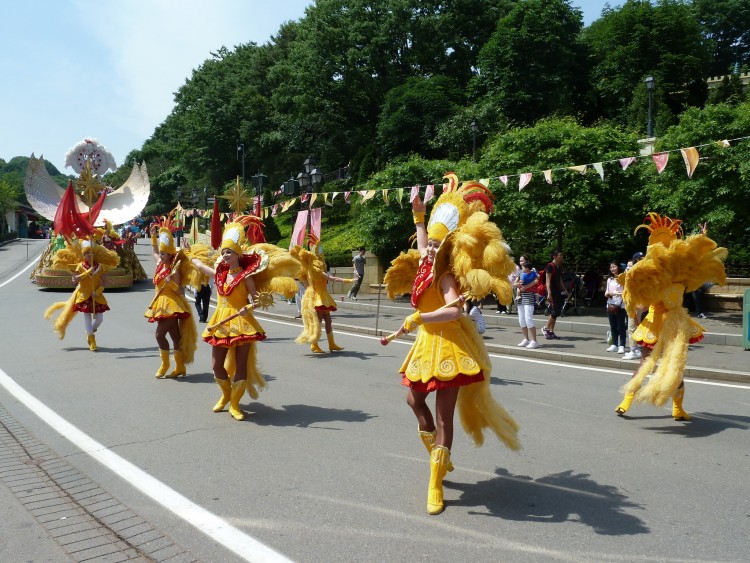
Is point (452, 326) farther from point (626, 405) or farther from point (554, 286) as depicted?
point (554, 286)

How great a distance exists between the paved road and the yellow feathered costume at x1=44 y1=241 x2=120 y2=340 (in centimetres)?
300

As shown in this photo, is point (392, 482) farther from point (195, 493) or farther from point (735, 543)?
point (735, 543)

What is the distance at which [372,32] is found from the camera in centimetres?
4828

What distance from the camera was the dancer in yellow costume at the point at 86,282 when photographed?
12.5 meters

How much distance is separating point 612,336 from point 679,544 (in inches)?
355

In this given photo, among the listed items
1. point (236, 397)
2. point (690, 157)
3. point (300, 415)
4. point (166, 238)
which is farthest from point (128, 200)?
point (690, 157)

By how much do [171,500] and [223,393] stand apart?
8.88ft

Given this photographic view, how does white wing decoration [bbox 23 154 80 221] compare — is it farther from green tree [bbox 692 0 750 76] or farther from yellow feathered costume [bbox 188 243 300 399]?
green tree [bbox 692 0 750 76]

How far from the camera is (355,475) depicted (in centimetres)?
536

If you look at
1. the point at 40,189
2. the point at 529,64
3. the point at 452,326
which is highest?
the point at 529,64

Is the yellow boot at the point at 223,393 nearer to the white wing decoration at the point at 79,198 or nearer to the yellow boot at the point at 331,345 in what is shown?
the yellow boot at the point at 331,345

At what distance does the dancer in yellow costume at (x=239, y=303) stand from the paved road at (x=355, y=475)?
40cm

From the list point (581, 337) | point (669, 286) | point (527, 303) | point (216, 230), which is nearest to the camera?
point (669, 286)

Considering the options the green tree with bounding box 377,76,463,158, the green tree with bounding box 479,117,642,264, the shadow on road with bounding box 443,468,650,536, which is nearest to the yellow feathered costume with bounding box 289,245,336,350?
the shadow on road with bounding box 443,468,650,536
